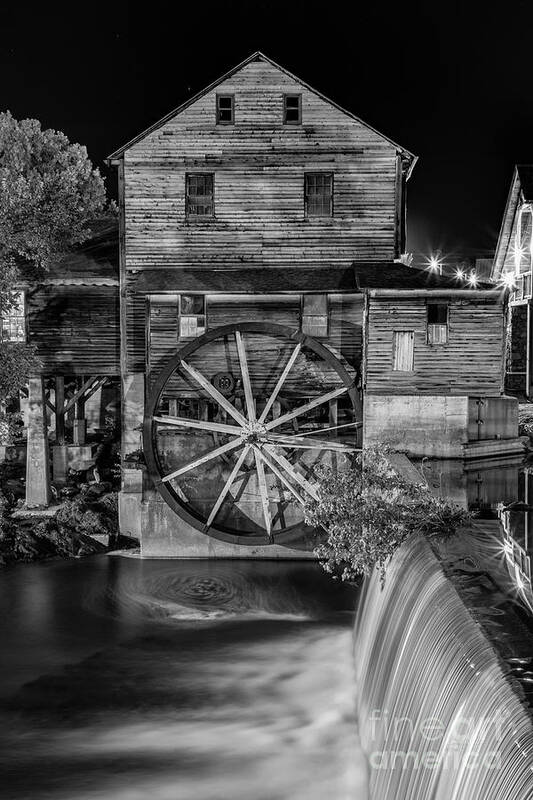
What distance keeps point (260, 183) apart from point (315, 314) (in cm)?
386

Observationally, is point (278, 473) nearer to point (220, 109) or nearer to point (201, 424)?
point (201, 424)

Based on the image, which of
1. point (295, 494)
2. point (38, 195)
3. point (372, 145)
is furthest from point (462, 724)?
point (38, 195)

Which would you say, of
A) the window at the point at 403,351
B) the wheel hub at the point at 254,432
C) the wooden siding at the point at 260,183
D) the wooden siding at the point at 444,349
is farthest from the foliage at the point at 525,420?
the wheel hub at the point at 254,432

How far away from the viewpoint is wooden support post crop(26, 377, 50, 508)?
22.3 meters

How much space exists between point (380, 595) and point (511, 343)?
26577mm

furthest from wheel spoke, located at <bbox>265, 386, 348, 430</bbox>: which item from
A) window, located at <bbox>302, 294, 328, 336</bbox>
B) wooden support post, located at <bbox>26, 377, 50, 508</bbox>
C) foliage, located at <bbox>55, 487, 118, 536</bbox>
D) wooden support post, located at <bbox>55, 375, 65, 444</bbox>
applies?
wooden support post, located at <bbox>55, 375, 65, 444</bbox>

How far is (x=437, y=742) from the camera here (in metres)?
7.71

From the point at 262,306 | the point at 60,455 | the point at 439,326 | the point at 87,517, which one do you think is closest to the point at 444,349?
the point at 439,326

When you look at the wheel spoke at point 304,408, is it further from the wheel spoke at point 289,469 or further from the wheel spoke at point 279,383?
the wheel spoke at point 289,469

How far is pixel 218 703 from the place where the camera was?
14008 millimetres

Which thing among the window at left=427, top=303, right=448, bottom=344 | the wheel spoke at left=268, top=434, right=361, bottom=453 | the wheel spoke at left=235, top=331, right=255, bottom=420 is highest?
the window at left=427, top=303, right=448, bottom=344

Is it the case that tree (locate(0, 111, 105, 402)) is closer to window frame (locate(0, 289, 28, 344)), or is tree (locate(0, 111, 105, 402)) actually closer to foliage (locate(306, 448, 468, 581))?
window frame (locate(0, 289, 28, 344))

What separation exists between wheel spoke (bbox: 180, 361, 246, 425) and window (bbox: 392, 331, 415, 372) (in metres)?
4.28

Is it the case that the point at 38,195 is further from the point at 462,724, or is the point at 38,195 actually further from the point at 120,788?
the point at 462,724
